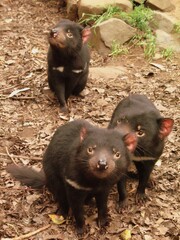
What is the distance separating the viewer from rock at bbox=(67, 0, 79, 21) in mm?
6922

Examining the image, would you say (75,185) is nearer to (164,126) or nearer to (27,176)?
(27,176)

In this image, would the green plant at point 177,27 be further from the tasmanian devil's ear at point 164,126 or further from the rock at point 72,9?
the tasmanian devil's ear at point 164,126

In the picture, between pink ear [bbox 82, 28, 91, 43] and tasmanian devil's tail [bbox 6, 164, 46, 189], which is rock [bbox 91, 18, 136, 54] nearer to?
pink ear [bbox 82, 28, 91, 43]

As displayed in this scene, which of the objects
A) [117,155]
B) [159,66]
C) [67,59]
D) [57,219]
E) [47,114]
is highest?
[117,155]

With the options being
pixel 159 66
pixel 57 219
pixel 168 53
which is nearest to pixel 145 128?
pixel 57 219

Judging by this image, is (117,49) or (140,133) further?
(117,49)

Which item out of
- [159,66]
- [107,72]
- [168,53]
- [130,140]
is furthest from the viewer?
[168,53]

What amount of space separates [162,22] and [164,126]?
3.63m

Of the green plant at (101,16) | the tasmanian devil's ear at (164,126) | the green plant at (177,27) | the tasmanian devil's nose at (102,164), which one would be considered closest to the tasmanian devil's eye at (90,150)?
the tasmanian devil's nose at (102,164)

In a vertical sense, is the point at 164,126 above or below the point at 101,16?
above

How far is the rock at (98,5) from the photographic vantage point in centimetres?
A: 658

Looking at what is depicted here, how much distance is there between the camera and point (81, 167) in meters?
2.87

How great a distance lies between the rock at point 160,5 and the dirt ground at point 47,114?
1014 millimetres

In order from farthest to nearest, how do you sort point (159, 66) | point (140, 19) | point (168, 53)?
point (140, 19), point (168, 53), point (159, 66)
